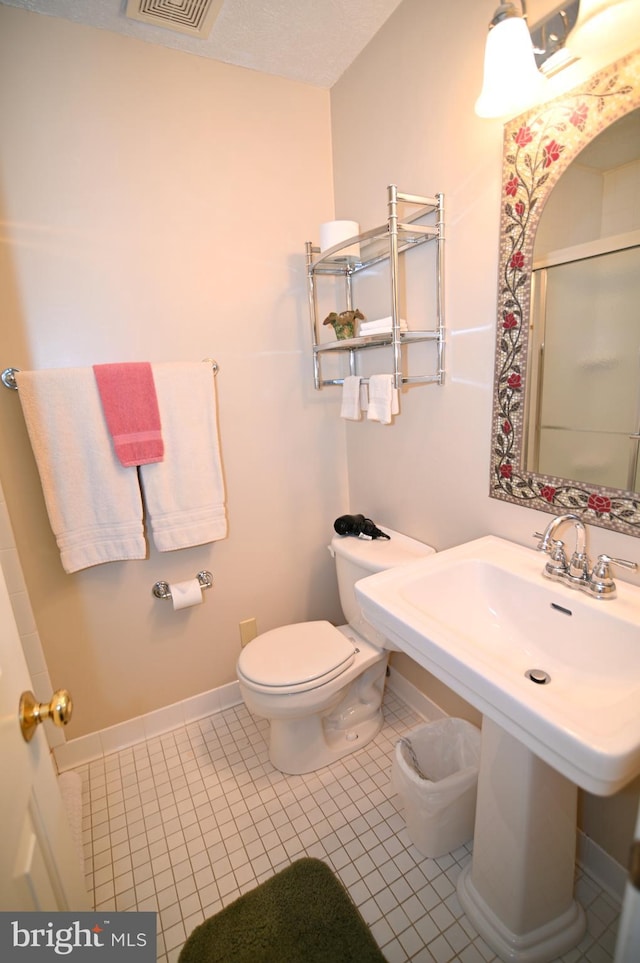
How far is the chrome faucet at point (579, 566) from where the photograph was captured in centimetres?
94

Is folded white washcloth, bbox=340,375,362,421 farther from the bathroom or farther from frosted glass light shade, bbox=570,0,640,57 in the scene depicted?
frosted glass light shade, bbox=570,0,640,57

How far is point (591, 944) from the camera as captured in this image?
1.05 meters

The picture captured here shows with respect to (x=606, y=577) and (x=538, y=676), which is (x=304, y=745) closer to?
(x=538, y=676)

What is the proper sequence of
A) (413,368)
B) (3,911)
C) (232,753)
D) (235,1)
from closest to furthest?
(3,911) → (235,1) → (413,368) → (232,753)

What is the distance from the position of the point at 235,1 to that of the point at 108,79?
45 centimetres

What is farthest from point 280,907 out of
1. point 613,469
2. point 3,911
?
point 613,469

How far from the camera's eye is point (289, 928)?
3.66 feet

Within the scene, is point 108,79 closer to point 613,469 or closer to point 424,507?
point 424,507

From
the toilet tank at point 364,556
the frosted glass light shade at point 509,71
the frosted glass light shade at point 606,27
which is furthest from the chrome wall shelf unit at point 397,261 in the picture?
the toilet tank at point 364,556

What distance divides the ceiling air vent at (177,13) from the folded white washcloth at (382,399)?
3.82ft

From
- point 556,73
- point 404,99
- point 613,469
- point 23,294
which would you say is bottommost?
point 613,469

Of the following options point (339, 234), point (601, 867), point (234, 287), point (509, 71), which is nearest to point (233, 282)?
point (234, 287)

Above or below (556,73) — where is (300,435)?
below

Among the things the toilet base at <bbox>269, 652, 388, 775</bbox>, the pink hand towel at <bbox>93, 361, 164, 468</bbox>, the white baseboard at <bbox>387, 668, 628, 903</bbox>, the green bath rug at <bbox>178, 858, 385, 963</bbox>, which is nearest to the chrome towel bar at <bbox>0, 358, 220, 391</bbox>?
the pink hand towel at <bbox>93, 361, 164, 468</bbox>
